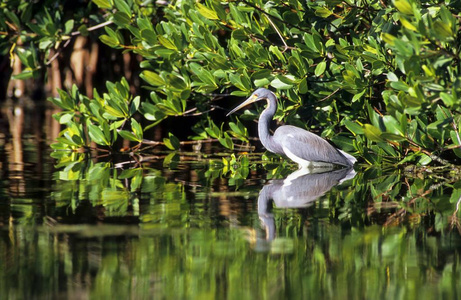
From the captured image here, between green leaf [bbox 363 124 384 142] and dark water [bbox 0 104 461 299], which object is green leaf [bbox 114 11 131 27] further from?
green leaf [bbox 363 124 384 142]

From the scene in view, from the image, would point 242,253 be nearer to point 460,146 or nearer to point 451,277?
point 451,277

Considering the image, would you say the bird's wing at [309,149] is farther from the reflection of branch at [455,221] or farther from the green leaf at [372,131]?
the reflection of branch at [455,221]

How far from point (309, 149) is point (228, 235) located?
11.4ft

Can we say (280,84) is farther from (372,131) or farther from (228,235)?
(228,235)

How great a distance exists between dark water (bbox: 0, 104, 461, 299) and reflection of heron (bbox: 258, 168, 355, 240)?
10 mm

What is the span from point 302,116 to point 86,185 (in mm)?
3108

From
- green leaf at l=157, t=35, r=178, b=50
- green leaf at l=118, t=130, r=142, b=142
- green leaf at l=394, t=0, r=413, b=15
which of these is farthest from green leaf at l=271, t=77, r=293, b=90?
green leaf at l=118, t=130, r=142, b=142

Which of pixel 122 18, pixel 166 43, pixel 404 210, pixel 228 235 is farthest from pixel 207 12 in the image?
pixel 228 235

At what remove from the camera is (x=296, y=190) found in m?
7.48

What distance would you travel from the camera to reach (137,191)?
7402mm

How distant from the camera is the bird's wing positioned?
29.0 ft

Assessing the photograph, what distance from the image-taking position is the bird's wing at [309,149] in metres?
8.84

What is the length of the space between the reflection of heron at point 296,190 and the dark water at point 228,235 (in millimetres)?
10

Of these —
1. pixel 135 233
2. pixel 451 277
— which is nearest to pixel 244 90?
pixel 135 233
